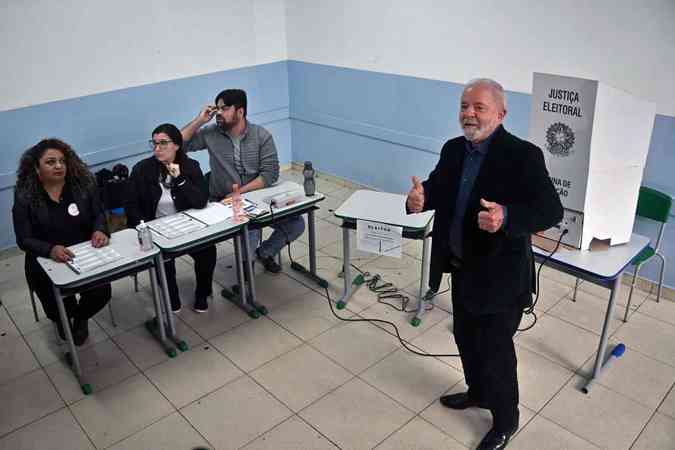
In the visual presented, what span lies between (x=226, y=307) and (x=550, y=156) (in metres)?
2.19

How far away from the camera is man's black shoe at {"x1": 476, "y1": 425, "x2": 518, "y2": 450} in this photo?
2.47m

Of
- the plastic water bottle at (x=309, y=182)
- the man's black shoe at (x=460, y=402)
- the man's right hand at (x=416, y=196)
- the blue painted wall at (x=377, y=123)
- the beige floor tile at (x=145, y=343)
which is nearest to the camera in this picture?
the man's right hand at (x=416, y=196)

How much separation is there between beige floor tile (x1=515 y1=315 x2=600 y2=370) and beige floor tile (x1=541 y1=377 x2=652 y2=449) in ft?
0.73

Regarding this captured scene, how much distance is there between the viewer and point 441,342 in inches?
128

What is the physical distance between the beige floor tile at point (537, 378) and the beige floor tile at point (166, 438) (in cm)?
161

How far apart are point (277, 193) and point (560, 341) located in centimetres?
195

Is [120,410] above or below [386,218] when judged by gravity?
below

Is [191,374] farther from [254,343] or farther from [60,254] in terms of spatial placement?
[60,254]

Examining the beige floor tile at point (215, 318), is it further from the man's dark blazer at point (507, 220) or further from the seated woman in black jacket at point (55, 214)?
the man's dark blazer at point (507, 220)

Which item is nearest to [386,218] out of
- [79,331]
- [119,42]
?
[79,331]

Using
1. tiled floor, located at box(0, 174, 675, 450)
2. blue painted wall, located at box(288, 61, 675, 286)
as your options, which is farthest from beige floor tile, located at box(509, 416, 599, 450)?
blue painted wall, located at box(288, 61, 675, 286)

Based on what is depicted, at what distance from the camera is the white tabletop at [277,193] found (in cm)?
343

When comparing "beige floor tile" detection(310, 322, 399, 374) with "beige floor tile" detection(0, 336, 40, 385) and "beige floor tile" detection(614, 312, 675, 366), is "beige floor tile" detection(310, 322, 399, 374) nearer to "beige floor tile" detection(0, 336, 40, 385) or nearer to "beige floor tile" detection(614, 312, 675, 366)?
"beige floor tile" detection(614, 312, 675, 366)

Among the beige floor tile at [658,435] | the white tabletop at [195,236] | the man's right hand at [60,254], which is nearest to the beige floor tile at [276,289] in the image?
the white tabletop at [195,236]
